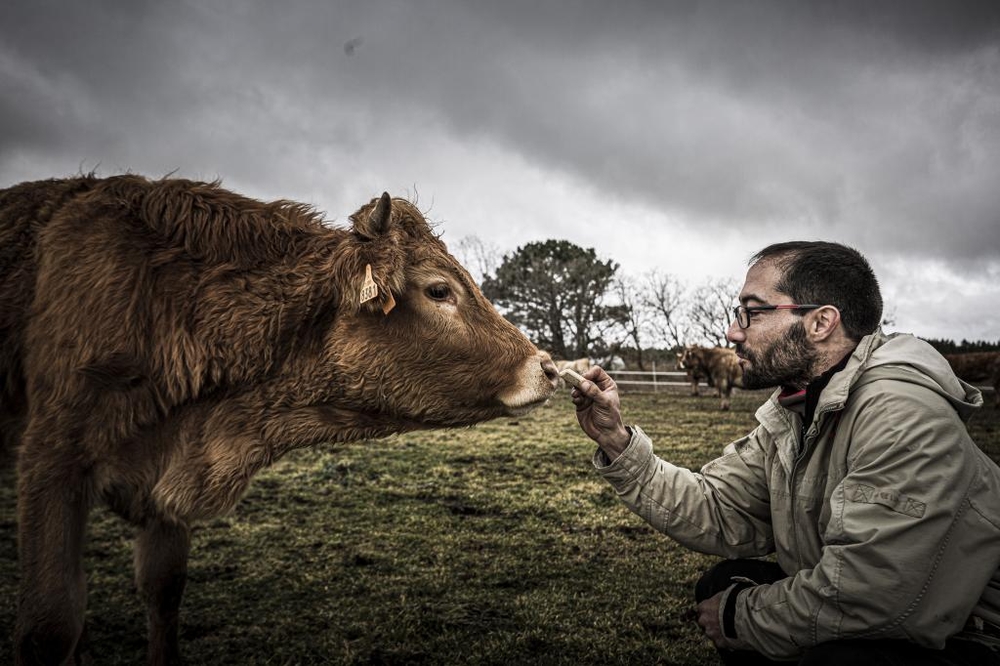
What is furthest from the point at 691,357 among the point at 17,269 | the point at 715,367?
the point at 17,269

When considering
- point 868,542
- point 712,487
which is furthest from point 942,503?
point 712,487

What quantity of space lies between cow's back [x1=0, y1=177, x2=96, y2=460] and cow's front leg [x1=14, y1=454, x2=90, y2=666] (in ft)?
1.99

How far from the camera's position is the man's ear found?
250 cm

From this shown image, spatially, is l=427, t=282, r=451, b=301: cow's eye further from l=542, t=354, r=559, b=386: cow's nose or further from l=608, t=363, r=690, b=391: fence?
l=608, t=363, r=690, b=391: fence

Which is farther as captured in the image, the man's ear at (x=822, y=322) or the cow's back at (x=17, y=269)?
the cow's back at (x=17, y=269)

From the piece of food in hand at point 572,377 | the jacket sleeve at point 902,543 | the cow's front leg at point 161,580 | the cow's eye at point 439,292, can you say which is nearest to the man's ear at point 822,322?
the jacket sleeve at point 902,543

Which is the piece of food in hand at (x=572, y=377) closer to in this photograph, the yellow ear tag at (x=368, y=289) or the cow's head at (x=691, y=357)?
the yellow ear tag at (x=368, y=289)

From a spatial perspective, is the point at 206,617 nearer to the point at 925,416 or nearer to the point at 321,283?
the point at 321,283

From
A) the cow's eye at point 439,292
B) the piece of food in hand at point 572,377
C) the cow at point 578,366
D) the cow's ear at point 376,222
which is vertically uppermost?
the cow's ear at point 376,222

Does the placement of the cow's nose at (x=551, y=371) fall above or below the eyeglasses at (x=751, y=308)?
below

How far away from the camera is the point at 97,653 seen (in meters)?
3.79

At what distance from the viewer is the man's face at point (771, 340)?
8.42 ft

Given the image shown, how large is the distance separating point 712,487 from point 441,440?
9.54 meters

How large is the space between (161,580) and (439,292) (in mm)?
2430
